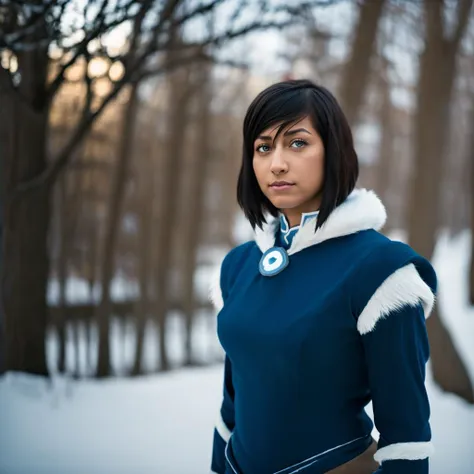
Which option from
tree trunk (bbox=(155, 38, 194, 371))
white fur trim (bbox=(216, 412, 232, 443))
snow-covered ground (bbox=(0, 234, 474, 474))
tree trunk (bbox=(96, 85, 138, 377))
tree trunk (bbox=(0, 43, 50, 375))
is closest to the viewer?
white fur trim (bbox=(216, 412, 232, 443))

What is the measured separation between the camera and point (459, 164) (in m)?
20.8

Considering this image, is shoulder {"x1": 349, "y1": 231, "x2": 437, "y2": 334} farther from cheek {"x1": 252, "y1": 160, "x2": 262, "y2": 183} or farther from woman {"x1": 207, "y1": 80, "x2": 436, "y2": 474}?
cheek {"x1": 252, "y1": 160, "x2": 262, "y2": 183}

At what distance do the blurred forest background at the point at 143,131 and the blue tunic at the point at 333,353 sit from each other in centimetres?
201

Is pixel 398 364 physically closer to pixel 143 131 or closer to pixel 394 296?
pixel 394 296

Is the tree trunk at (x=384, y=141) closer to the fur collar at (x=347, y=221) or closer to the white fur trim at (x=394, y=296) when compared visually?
the fur collar at (x=347, y=221)

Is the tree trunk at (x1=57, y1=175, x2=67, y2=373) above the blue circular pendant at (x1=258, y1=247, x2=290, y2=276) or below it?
below

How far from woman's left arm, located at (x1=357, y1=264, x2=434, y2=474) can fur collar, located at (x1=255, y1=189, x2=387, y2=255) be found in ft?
0.60

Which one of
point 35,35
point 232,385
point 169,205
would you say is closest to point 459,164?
point 169,205

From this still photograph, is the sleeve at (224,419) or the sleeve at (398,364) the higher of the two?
the sleeve at (398,364)

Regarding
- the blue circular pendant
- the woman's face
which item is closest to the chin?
the woman's face

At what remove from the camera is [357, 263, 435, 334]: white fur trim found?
1264mm

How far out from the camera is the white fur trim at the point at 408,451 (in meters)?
1.25

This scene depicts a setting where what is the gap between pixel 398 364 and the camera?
127 cm

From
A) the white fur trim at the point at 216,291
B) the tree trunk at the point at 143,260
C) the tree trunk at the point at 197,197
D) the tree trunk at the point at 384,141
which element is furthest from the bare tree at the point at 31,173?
the tree trunk at the point at 384,141
